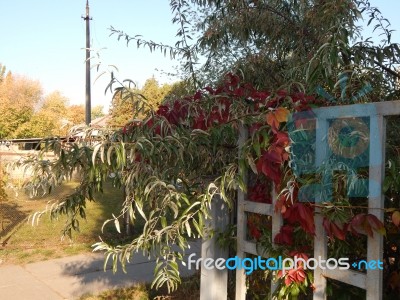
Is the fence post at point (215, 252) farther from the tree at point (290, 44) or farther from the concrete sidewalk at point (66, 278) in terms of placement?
the concrete sidewalk at point (66, 278)

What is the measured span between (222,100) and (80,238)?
5938mm

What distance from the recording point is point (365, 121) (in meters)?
2.04

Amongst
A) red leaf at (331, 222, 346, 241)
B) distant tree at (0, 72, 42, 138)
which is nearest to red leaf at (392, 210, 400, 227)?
red leaf at (331, 222, 346, 241)

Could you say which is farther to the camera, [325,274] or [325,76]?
[325,76]

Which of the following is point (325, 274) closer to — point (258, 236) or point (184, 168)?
point (258, 236)

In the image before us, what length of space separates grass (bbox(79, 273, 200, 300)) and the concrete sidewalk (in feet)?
0.56

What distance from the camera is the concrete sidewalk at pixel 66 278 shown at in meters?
4.78

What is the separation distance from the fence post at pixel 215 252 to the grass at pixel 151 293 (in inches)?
48.0

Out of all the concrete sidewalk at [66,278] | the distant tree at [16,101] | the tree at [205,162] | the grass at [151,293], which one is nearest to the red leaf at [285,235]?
the tree at [205,162]

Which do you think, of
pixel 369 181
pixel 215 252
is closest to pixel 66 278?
pixel 215 252

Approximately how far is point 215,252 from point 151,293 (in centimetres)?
201

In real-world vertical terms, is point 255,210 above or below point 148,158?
below

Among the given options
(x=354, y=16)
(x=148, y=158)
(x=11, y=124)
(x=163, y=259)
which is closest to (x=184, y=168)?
(x=148, y=158)

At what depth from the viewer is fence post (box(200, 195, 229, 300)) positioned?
2906mm
